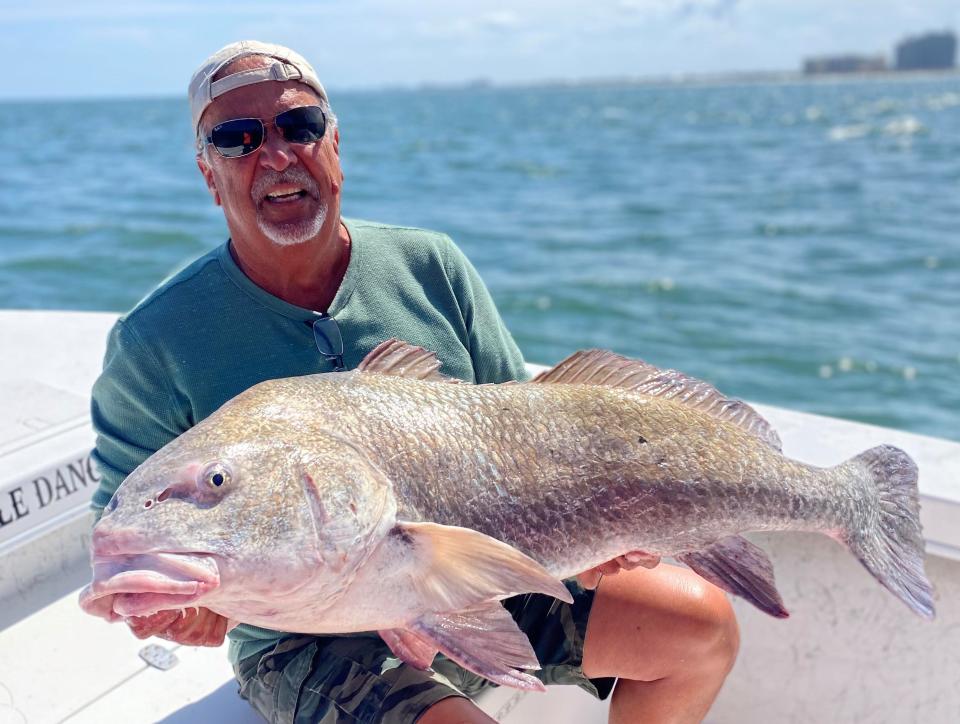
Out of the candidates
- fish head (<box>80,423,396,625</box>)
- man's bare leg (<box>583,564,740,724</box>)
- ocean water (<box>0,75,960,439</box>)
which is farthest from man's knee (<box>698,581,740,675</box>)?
ocean water (<box>0,75,960,439</box>)

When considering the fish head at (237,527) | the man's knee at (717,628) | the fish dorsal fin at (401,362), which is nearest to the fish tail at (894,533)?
the man's knee at (717,628)

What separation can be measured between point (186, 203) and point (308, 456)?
77.3ft

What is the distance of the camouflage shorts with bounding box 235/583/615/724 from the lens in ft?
7.64

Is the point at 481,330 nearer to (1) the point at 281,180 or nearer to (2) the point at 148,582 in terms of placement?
(1) the point at 281,180

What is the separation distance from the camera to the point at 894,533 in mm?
2488

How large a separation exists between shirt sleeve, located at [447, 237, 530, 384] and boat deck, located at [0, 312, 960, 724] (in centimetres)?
97

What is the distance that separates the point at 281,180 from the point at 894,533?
6.35ft

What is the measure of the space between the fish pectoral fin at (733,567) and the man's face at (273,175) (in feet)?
4.49

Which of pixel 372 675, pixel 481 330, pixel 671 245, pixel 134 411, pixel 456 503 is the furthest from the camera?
pixel 671 245

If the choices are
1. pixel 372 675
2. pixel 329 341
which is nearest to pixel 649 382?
pixel 329 341

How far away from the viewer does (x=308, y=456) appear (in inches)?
72.2

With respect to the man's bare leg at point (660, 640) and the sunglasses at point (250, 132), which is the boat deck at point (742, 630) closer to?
the man's bare leg at point (660, 640)

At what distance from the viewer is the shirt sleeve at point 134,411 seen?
2.50 meters

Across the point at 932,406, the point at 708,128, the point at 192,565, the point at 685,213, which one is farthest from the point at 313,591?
the point at 708,128
